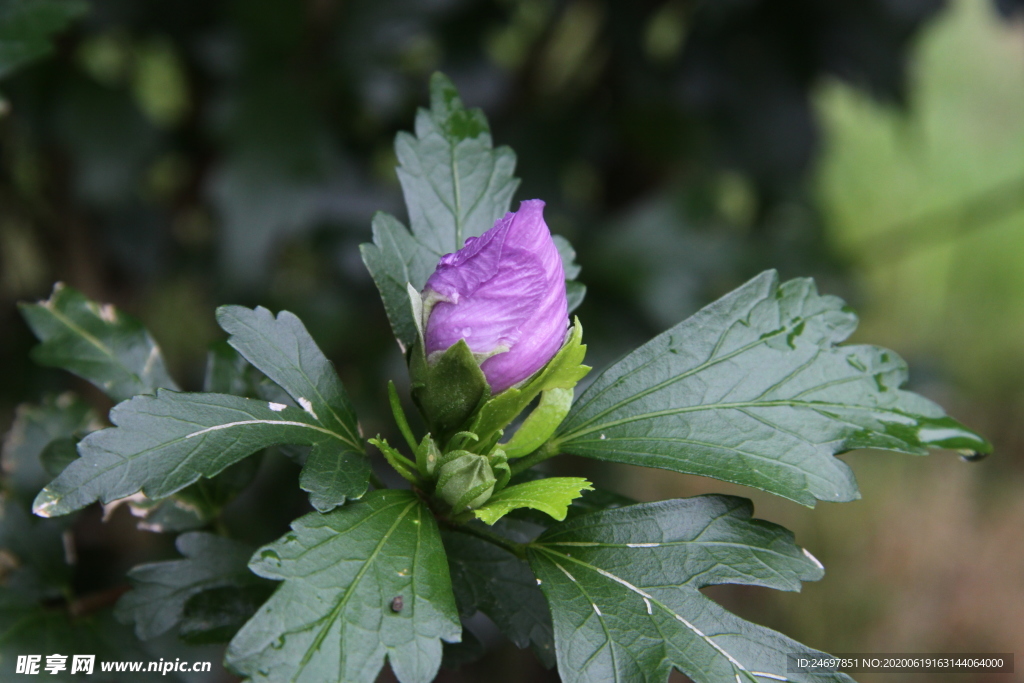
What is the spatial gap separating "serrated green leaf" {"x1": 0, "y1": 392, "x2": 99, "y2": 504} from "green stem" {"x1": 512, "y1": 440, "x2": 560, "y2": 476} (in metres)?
0.45

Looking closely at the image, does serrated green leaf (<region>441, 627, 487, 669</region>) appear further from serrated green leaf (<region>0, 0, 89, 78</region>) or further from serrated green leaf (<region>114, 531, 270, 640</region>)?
serrated green leaf (<region>0, 0, 89, 78</region>)

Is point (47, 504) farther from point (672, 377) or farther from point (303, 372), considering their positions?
point (672, 377)

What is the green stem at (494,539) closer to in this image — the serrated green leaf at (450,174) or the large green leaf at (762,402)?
the large green leaf at (762,402)

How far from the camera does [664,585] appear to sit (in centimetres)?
60

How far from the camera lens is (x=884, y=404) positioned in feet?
A: 2.19

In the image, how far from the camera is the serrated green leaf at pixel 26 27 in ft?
2.60

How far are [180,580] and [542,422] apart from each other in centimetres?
35

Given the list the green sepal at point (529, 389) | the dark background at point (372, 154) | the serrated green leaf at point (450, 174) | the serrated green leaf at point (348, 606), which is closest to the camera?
the serrated green leaf at point (348, 606)

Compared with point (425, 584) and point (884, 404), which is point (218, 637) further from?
point (884, 404)

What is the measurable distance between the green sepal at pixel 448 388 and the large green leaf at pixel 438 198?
2.5 inches

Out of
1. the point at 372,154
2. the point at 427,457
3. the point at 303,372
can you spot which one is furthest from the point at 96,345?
the point at 372,154

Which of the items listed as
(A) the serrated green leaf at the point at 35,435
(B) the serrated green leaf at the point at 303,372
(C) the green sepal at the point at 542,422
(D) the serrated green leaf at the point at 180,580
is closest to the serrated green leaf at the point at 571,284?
(C) the green sepal at the point at 542,422

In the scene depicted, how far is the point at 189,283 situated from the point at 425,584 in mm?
1693

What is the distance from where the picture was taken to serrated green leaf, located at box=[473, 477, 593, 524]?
58cm
